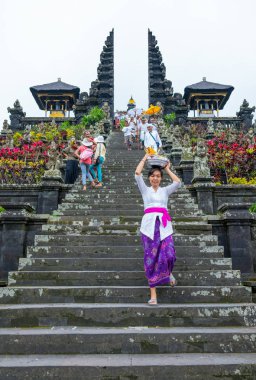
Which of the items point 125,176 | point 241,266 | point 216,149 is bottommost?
point 241,266

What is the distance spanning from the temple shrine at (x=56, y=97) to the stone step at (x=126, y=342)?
112 feet

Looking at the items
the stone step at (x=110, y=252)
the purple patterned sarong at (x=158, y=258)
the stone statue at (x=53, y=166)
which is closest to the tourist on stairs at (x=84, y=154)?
the stone statue at (x=53, y=166)

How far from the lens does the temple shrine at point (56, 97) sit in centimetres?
3625

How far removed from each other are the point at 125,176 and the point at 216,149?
4574mm

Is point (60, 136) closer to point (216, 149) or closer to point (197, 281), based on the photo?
point (216, 149)

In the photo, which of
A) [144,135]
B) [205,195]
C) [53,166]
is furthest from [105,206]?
[144,135]

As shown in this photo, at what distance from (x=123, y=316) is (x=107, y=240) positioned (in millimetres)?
2188

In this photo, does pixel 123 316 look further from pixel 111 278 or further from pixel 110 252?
pixel 110 252

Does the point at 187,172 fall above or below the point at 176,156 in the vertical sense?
below

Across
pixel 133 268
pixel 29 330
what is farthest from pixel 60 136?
pixel 29 330

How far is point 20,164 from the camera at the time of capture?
11477 mm

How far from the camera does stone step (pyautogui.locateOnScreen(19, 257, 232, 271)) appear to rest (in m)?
5.29

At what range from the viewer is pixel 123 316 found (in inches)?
157

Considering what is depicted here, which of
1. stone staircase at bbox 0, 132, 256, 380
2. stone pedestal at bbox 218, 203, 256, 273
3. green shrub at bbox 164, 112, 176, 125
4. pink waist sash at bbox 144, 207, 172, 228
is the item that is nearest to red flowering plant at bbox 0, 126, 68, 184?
stone staircase at bbox 0, 132, 256, 380
